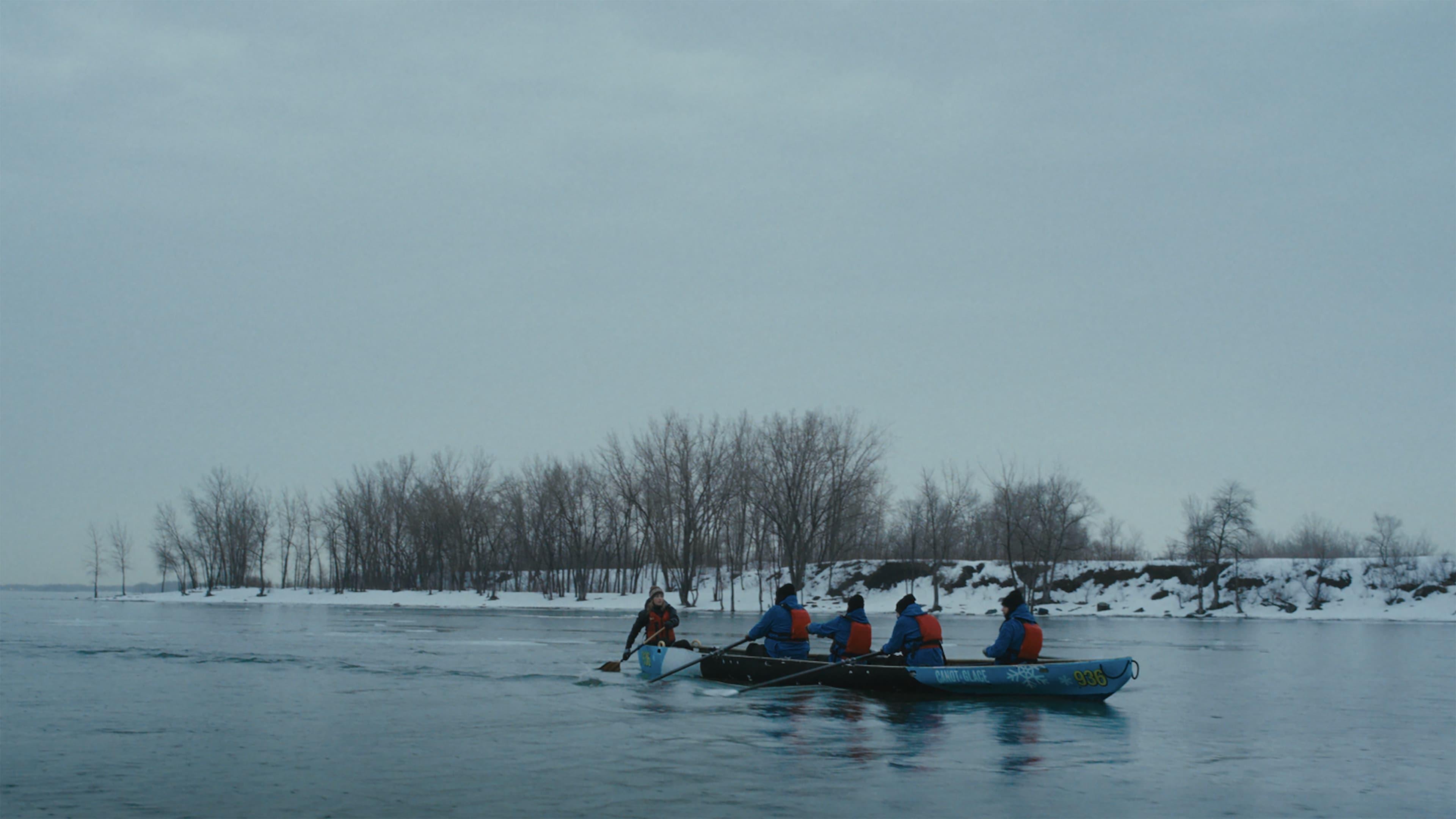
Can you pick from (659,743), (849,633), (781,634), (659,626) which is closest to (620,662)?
(659,626)

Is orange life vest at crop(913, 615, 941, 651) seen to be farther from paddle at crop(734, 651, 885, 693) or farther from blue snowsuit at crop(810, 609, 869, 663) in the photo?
blue snowsuit at crop(810, 609, 869, 663)

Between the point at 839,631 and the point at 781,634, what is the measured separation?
1.25m

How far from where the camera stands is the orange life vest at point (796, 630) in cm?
2006

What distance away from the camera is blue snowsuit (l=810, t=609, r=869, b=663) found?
19172 mm

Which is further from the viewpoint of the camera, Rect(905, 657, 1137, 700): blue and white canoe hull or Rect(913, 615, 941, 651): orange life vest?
Rect(913, 615, 941, 651): orange life vest

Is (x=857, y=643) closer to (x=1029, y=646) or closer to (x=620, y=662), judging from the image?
(x=1029, y=646)

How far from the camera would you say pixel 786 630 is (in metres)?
20.1

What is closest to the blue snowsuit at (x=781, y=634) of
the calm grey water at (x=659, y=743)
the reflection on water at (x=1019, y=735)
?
the calm grey water at (x=659, y=743)

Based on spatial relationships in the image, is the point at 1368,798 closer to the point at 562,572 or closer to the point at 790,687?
the point at 790,687

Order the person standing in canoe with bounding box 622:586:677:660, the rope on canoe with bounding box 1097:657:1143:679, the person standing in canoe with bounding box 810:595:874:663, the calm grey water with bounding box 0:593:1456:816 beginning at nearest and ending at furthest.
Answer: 1. the calm grey water with bounding box 0:593:1456:816
2. the rope on canoe with bounding box 1097:657:1143:679
3. the person standing in canoe with bounding box 810:595:874:663
4. the person standing in canoe with bounding box 622:586:677:660

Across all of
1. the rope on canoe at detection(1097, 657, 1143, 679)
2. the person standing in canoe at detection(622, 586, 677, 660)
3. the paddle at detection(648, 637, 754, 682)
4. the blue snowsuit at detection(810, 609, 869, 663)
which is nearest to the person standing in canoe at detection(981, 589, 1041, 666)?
the rope on canoe at detection(1097, 657, 1143, 679)

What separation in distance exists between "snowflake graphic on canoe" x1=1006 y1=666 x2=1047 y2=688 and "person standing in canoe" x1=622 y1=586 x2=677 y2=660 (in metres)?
7.63

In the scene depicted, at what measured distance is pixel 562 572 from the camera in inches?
3548

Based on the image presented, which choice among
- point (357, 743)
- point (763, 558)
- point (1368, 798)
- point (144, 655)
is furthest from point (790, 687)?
point (763, 558)
